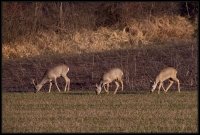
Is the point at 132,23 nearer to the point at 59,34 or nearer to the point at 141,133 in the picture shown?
the point at 59,34

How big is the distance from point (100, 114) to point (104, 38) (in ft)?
81.4

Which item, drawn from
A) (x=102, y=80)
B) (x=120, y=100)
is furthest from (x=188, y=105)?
(x=102, y=80)

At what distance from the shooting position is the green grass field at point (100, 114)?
1384cm

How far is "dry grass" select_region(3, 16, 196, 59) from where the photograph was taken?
39.2 meters

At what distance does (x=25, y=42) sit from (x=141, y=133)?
89.6 ft

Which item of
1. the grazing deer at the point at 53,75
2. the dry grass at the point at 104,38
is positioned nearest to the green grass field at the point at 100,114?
the grazing deer at the point at 53,75

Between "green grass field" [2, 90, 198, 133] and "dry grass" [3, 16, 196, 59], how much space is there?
17.0 m

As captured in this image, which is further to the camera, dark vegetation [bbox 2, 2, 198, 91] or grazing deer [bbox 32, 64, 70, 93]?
dark vegetation [bbox 2, 2, 198, 91]

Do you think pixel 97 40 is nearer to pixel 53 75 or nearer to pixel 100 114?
pixel 53 75

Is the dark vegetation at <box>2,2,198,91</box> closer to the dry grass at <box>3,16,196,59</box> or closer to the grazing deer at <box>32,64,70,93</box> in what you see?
the dry grass at <box>3,16,196,59</box>

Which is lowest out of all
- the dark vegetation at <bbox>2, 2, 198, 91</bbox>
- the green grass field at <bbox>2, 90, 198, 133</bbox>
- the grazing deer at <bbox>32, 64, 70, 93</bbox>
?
the green grass field at <bbox>2, 90, 198, 133</bbox>

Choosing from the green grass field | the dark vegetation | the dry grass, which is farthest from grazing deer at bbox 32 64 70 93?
the dry grass

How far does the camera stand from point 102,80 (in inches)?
1072

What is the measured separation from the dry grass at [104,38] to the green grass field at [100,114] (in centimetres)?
1704
